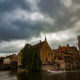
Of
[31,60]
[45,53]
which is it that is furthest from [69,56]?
[31,60]

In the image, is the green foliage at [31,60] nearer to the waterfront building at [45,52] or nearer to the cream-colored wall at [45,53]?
the waterfront building at [45,52]

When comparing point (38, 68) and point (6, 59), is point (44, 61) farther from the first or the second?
point (6, 59)

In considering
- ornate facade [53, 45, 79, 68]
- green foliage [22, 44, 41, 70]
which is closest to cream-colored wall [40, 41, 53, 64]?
ornate facade [53, 45, 79, 68]

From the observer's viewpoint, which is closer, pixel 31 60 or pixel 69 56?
pixel 31 60

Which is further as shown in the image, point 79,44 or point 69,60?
point 79,44

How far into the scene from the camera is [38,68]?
166 ft

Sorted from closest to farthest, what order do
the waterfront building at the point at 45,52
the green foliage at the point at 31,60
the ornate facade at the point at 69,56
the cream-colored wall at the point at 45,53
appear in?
1. the green foliage at the point at 31,60
2. the waterfront building at the point at 45,52
3. the cream-colored wall at the point at 45,53
4. the ornate facade at the point at 69,56

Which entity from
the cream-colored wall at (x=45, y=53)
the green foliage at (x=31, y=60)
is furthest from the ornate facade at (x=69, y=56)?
the green foliage at (x=31, y=60)

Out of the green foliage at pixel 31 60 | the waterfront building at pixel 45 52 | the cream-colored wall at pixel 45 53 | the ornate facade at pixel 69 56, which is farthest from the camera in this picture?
the ornate facade at pixel 69 56

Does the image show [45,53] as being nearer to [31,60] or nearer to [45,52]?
[45,52]

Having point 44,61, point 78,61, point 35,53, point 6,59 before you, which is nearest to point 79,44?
point 78,61

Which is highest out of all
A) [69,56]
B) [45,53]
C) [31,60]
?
[45,53]

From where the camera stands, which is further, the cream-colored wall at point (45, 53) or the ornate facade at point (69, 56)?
the ornate facade at point (69, 56)

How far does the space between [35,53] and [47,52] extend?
2460cm
